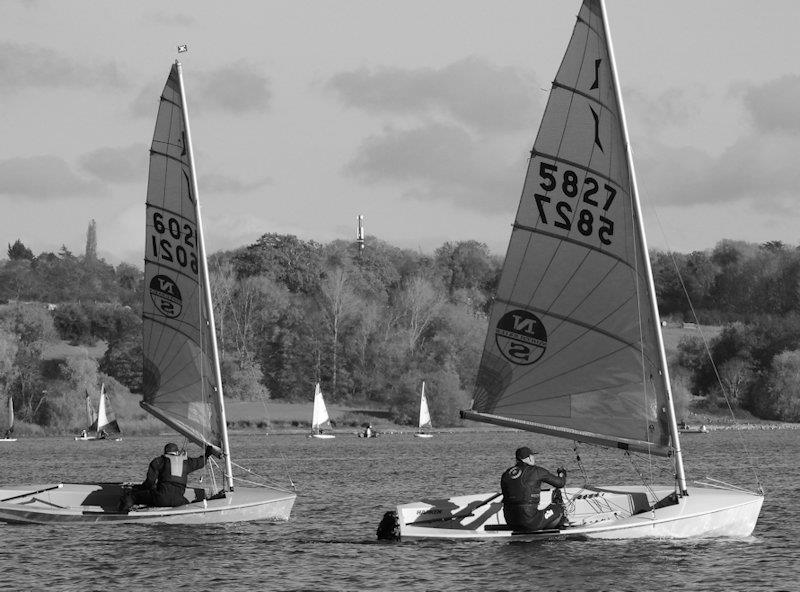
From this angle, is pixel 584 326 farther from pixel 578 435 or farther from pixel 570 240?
pixel 578 435

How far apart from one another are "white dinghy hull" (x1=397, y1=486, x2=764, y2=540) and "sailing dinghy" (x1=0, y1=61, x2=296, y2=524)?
467cm

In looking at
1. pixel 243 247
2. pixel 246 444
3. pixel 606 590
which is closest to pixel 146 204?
pixel 606 590

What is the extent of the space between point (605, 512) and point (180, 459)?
8228mm

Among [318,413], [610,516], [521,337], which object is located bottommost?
[610,516]

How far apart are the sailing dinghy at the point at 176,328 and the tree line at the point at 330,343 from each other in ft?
276

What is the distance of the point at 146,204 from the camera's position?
106 ft

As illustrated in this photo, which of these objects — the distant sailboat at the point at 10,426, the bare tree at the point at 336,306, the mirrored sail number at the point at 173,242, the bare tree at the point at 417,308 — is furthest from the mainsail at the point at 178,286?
the bare tree at the point at 417,308

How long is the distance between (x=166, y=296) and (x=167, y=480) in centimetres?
489

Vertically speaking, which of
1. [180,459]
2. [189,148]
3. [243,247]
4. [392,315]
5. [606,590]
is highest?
[243,247]

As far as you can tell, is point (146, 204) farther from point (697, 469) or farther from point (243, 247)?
point (243, 247)

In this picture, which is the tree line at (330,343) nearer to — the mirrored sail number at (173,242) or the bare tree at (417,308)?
the bare tree at (417,308)

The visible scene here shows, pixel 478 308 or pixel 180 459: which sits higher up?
pixel 478 308

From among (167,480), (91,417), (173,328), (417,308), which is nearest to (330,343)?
(417,308)

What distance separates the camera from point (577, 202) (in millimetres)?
25578
